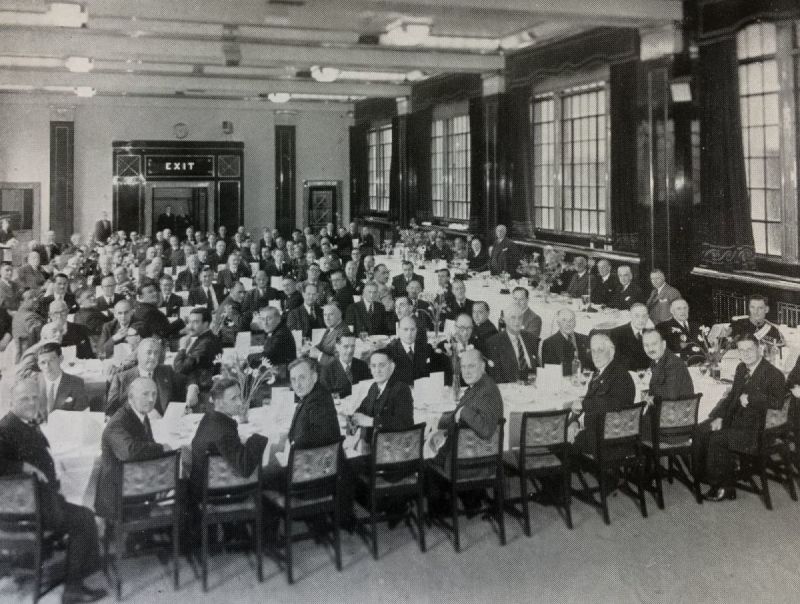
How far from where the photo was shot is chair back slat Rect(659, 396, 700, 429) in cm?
541

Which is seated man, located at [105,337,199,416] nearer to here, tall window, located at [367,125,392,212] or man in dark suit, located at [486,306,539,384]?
man in dark suit, located at [486,306,539,384]

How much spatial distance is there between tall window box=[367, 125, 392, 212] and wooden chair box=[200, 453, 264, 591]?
1423 centimetres

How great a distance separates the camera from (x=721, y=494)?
5.55m

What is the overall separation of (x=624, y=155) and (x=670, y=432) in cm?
539

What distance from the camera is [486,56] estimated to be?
1252 cm

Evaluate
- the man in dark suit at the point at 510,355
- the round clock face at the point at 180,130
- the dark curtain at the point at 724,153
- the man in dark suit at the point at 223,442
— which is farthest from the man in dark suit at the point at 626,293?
the round clock face at the point at 180,130

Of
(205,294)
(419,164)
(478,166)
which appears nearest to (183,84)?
(419,164)

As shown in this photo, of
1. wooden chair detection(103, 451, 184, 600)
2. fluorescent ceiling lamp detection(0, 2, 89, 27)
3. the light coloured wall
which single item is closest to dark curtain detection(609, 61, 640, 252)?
fluorescent ceiling lamp detection(0, 2, 89, 27)

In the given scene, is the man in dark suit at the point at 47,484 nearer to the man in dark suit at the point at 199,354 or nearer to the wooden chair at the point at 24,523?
the wooden chair at the point at 24,523

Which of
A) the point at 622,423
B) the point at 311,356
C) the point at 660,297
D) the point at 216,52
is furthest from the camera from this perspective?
the point at 216,52

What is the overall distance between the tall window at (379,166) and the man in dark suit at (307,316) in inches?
398

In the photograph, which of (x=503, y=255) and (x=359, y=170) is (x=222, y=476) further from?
(x=359, y=170)

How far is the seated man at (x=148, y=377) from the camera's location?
5.65 meters

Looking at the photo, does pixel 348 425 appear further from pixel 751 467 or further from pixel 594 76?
pixel 594 76
